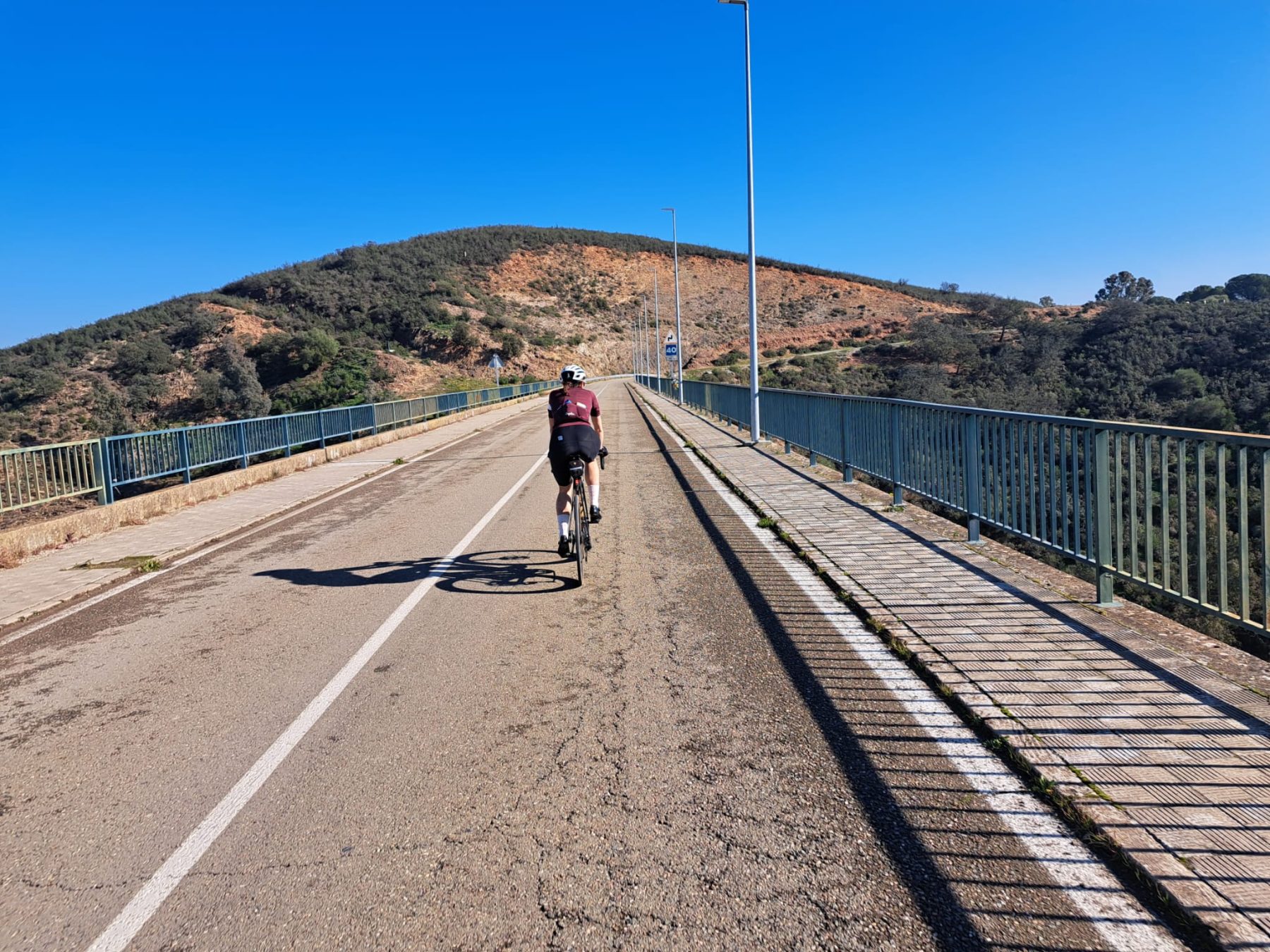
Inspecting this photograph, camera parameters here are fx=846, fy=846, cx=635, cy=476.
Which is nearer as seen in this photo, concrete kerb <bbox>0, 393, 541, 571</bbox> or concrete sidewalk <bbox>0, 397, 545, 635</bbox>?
concrete sidewalk <bbox>0, 397, 545, 635</bbox>

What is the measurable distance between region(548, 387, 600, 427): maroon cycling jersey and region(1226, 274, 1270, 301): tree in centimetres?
6723

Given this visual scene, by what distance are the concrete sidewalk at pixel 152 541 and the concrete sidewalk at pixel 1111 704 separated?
701 centimetres

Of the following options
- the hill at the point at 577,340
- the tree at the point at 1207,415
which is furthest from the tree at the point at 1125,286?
the tree at the point at 1207,415

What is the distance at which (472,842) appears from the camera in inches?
126

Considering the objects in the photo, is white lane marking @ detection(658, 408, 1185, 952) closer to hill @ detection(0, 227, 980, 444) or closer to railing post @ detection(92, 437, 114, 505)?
railing post @ detection(92, 437, 114, 505)

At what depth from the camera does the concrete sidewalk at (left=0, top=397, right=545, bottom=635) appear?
8.09 m

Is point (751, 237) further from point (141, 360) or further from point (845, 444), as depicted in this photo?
point (141, 360)

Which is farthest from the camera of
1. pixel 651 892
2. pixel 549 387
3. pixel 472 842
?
pixel 549 387

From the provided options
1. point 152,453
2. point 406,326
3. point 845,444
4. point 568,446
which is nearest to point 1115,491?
point 568,446

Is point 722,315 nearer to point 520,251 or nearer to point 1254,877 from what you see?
point 520,251

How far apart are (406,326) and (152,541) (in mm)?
73737

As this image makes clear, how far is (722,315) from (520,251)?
29.5 meters

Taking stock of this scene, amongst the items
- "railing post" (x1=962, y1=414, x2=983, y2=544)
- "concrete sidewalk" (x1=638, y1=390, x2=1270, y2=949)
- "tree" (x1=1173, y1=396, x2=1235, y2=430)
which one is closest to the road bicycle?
"concrete sidewalk" (x1=638, y1=390, x2=1270, y2=949)

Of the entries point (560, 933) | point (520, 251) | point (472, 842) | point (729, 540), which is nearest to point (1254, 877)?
point (560, 933)
